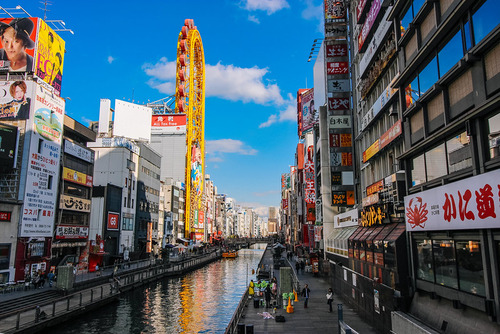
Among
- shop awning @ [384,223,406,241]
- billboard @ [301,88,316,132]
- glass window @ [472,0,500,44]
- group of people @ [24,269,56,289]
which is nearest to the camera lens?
glass window @ [472,0,500,44]

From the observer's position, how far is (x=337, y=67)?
148ft

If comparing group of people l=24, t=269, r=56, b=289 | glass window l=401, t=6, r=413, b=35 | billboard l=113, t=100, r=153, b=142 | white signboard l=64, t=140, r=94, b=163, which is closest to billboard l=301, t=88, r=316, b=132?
billboard l=113, t=100, r=153, b=142

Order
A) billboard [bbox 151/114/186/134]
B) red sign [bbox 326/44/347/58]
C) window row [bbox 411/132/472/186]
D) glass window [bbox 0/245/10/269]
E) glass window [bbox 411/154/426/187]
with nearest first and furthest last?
window row [bbox 411/132/472/186] → glass window [bbox 411/154/426/187] → glass window [bbox 0/245/10/269] → red sign [bbox 326/44/347/58] → billboard [bbox 151/114/186/134]

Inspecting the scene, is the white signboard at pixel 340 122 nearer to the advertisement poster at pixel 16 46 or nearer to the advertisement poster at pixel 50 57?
the advertisement poster at pixel 50 57

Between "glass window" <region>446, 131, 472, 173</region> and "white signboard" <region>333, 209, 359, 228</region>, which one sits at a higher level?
"glass window" <region>446, 131, 472, 173</region>

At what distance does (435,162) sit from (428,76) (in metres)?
4.12

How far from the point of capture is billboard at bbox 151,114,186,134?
11981 centimetres

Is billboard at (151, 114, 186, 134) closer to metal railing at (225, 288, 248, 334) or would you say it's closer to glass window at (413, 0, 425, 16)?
metal railing at (225, 288, 248, 334)

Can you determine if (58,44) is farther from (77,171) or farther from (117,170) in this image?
(117,170)

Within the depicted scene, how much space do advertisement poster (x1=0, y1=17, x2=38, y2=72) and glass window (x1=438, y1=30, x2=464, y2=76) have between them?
40221 mm

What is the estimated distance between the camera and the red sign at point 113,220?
61625 millimetres

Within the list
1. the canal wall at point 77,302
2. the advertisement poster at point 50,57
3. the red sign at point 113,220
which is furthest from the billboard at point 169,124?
the advertisement poster at point 50,57

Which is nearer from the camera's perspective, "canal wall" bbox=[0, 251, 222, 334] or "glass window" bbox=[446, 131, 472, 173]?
"glass window" bbox=[446, 131, 472, 173]

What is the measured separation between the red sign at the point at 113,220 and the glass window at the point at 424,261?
5374cm
